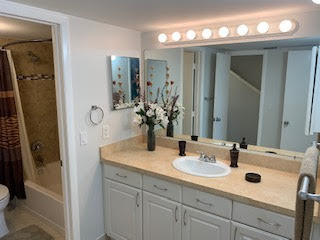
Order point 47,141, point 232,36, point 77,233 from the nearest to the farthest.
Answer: point 232,36 → point 77,233 → point 47,141

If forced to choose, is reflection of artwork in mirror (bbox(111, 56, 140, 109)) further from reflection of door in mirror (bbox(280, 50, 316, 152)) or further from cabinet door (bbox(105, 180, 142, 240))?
reflection of door in mirror (bbox(280, 50, 316, 152))

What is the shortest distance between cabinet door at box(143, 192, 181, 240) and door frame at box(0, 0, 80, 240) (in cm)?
62

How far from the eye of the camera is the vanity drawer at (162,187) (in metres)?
1.87

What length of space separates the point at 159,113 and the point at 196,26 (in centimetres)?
87

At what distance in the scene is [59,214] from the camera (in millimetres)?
2562

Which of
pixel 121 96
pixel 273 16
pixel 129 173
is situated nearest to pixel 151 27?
pixel 121 96

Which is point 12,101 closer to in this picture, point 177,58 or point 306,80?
point 177,58

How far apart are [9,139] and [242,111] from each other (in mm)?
2691

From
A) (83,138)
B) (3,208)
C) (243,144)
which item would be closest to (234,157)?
(243,144)

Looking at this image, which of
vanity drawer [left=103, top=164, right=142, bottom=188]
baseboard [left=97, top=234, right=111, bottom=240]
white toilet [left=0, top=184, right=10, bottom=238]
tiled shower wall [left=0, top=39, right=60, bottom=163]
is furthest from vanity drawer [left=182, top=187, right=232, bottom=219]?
tiled shower wall [left=0, top=39, right=60, bottom=163]

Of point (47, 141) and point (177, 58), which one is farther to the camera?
point (47, 141)

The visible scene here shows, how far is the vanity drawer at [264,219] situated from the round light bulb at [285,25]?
1.29 metres

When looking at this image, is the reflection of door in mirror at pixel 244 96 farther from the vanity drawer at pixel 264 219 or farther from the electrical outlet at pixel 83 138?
the electrical outlet at pixel 83 138

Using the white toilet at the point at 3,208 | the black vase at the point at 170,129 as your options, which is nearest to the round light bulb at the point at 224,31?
the black vase at the point at 170,129
